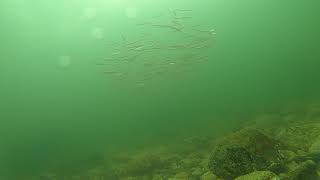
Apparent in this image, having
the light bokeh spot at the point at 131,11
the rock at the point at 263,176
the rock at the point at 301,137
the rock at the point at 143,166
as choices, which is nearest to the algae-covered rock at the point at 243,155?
the rock at the point at 263,176

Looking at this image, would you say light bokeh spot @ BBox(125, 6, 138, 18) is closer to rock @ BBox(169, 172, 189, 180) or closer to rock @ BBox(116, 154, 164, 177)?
rock @ BBox(116, 154, 164, 177)

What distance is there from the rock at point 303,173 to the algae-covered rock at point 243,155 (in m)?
0.49

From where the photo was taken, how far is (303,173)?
5.20 metres

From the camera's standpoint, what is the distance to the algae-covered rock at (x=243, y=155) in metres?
5.68

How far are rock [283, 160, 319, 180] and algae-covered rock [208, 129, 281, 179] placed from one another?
1.61 ft

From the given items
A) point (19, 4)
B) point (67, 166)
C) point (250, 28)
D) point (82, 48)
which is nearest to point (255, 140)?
point (67, 166)

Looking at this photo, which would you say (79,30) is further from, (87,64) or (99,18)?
(87,64)

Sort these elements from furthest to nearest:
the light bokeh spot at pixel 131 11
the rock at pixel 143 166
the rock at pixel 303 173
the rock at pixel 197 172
A: 1. the light bokeh spot at pixel 131 11
2. the rock at pixel 143 166
3. the rock at pixel 197 172
4. the rock at pixel 303 173

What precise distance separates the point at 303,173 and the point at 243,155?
0.93 meters

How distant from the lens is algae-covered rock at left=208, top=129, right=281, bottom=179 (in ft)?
18.6

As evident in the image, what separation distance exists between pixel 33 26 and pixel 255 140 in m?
32.6

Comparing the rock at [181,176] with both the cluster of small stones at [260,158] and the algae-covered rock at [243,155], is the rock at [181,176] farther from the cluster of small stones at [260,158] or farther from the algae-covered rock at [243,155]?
the algae-covered rock at [243,155]

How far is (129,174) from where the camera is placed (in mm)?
9703

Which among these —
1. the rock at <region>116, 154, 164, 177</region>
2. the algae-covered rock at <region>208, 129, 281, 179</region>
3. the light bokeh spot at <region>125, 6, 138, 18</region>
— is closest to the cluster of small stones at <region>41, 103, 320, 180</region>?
the algae-covered rock at <region>208, 129, 281, 179</region>
